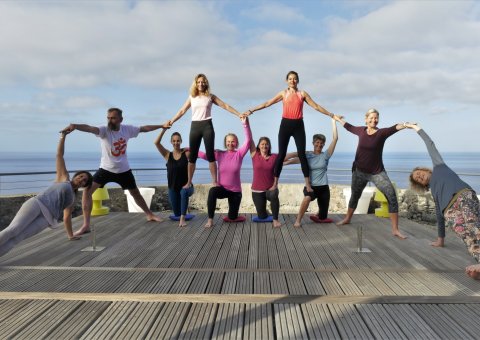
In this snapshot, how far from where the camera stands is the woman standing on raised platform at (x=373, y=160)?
5.34 m

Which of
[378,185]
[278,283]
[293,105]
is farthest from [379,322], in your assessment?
[293,105]

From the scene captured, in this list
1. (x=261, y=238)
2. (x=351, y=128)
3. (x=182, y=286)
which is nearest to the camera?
(x=182, y=286)

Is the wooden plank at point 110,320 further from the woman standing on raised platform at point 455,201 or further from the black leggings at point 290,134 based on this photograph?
the black leggings at point 290,134

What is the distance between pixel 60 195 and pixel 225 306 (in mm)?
2797

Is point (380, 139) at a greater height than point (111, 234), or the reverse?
point (380, 139)

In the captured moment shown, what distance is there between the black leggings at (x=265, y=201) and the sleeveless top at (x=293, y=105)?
Answer: 139 centimetres

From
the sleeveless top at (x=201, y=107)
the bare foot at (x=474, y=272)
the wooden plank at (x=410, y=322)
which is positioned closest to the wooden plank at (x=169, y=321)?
the wooden plank at (x=410, y=322)

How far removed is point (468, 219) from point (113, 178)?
5168mm

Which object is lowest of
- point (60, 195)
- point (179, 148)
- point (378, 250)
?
point (378, 250)

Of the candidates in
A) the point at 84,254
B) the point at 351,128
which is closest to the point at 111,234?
the point at 84,254

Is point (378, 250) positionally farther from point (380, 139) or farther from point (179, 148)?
point (179, 148)

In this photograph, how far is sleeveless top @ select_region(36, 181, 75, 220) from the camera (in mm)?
4168

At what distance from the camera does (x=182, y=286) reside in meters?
3.16

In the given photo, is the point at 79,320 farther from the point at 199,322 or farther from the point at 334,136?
the point at 334,136
